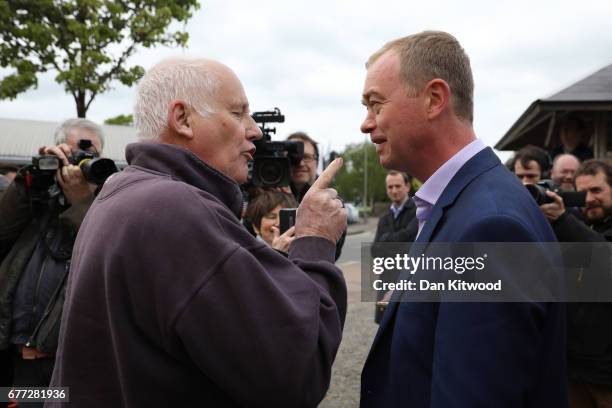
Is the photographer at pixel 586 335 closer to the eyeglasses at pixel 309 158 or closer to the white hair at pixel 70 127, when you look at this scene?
the eyeglasses at pixel 309 158

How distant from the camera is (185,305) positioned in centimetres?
139

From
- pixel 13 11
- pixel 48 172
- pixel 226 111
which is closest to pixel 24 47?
pixel 13 11

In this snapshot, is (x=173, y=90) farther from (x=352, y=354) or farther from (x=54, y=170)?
(x=352, y=354)

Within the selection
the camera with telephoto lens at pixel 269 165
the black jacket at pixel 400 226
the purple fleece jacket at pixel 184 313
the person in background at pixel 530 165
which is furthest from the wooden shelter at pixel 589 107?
the purple fleece jacket at pixel 184 313

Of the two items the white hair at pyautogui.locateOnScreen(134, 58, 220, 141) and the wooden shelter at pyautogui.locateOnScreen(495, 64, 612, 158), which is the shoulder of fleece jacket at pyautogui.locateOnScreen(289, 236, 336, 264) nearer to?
the white hair at pyautogui.locateOnScreen(134, 58, 220, 141)

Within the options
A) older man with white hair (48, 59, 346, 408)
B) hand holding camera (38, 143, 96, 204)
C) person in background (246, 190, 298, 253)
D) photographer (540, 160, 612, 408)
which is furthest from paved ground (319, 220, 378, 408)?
older man with white hair (48, 59, 346, 408)

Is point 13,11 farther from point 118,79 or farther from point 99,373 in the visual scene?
point 99,373

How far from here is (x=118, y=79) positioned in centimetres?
1364

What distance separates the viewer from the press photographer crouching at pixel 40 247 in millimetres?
2840

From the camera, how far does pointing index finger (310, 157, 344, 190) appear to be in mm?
1913

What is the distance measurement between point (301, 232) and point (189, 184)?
16.2 inches

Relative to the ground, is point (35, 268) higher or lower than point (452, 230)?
lower

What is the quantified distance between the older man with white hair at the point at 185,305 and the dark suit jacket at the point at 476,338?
0.71 ft

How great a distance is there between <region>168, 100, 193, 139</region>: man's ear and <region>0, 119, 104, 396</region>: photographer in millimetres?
1364
